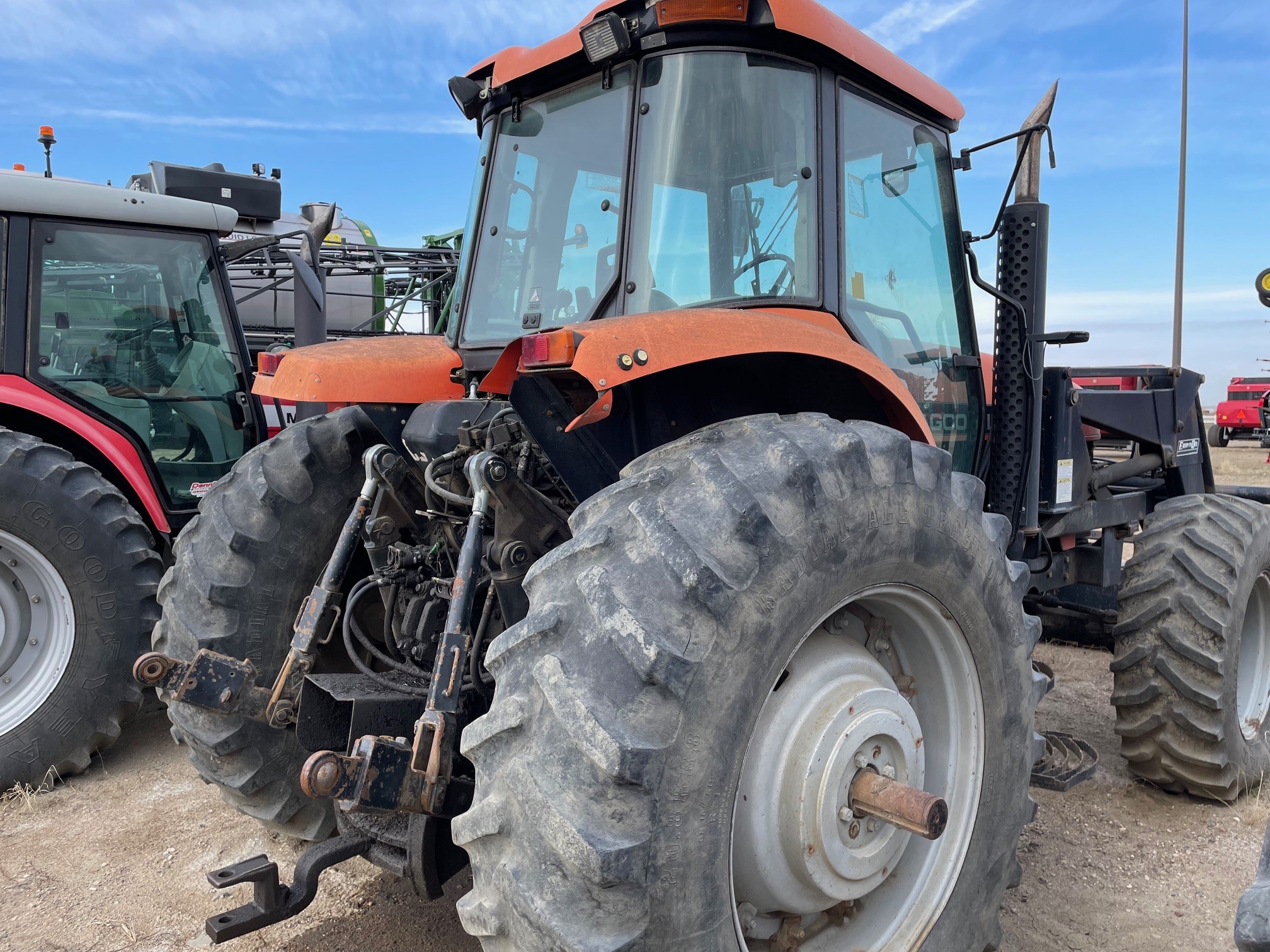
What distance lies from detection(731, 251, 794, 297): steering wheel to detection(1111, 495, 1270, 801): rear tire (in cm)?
210

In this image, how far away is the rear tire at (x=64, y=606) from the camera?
3.79 meters

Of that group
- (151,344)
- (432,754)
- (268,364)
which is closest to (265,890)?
(432,754)

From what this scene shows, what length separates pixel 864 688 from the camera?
2088mm

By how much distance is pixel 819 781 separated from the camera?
75.1 inches

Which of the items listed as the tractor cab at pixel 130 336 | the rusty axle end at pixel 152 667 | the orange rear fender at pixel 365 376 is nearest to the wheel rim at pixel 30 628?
the tractor cab at pixel 130 336

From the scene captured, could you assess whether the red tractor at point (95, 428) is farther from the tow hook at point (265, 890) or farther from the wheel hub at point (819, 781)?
the wheel hub at point (819, 781)

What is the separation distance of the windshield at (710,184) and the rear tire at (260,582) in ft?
3.93

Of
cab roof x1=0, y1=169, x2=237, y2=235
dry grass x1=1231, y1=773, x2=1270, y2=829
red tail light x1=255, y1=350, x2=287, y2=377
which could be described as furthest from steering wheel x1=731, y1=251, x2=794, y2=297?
cab roof x1=0, y1=169, x2=237, y2=235

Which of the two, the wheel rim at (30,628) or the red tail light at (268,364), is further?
the wheel rim at (30,628)

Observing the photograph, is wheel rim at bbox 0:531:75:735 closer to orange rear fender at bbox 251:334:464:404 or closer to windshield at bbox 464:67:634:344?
orange rear fender at bbox 251:334:464:404

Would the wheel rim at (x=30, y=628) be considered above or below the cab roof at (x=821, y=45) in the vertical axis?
below

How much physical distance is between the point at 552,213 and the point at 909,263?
3.57 feet

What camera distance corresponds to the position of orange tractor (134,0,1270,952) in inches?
62.6

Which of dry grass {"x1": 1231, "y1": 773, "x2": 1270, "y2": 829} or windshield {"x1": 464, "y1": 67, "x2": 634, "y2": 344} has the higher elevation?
windshield {"x1": 464, "y1": 67, "x2": 634, "y2": 344}
